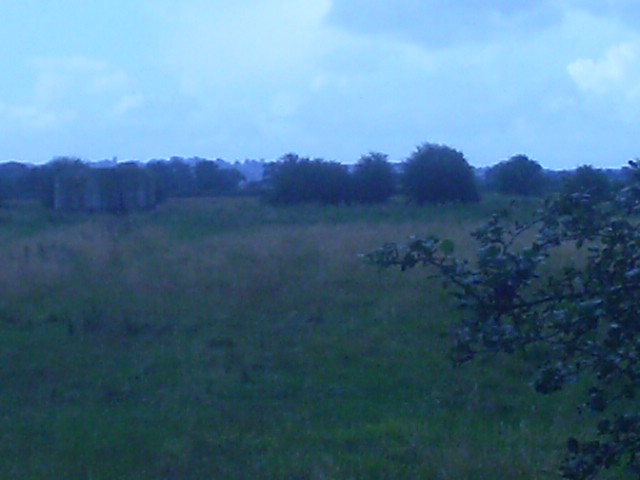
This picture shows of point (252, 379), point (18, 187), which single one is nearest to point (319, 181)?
point (18, 187)

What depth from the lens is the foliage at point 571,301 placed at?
10.0 feet

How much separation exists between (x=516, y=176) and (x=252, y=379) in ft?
69.1

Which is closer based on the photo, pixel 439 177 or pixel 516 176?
pixel 516 176

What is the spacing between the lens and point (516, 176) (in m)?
29.8

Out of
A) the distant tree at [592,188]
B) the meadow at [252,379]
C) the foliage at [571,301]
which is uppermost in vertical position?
the distant tree at [592,188]

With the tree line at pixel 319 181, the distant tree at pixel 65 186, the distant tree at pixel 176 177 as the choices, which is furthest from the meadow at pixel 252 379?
the distant tree at pixel 176 177

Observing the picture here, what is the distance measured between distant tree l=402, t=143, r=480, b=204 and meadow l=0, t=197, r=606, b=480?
832 inches

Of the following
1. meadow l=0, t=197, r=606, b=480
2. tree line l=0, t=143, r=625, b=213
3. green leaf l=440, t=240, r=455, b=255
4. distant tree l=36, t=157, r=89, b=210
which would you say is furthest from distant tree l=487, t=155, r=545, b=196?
green leaf l=440, t=240, r=455, b=255

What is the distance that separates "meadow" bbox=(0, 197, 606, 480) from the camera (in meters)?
7.14

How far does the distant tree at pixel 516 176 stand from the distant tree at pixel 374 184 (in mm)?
4002

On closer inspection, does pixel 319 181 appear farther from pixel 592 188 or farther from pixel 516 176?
pixel 592 188

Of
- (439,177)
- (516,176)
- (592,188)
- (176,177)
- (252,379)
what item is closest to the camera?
(592,188)

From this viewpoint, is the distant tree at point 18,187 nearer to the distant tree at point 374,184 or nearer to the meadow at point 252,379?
the distant tree at point 374,184

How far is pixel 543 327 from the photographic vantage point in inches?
129
